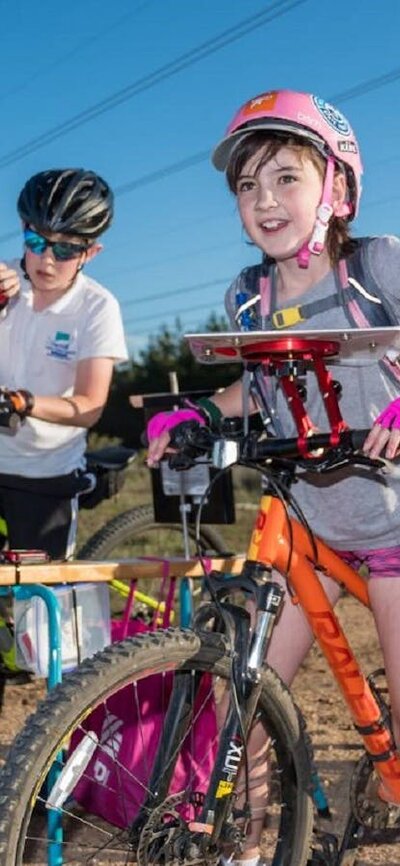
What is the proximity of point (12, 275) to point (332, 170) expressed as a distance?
6.22 ft

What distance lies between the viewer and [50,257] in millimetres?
4684

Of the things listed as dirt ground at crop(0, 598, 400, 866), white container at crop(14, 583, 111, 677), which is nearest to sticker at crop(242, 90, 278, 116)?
white container at crop(14, 583, 111, 677)

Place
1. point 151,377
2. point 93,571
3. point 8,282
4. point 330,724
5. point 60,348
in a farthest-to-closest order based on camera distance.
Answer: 1. point 151,377
2. point 330,724
3. point 60,348
4. point 8,282
5. point 93,571

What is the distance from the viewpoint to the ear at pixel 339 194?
10.4 ft

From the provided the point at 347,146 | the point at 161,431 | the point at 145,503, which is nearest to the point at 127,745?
the point at 161,431

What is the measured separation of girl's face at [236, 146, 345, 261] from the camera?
3070 mm

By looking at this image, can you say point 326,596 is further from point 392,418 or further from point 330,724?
point 330,724

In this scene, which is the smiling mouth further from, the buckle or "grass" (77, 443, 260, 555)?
"grass" (77, 443, 260, 555)

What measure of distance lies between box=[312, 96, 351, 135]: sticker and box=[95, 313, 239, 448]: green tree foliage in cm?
5125

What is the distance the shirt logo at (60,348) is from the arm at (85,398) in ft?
0.24

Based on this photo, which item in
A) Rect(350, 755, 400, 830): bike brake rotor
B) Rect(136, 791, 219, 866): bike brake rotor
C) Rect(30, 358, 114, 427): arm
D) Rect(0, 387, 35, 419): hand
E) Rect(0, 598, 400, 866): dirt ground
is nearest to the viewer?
Rect(136, 791, 219, 866): bike brake rotor

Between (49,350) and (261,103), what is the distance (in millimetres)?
2009

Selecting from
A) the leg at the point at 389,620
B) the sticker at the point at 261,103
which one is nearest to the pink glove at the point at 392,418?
the leg at the point at 389,620

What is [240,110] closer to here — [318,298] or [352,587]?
[318,298]
